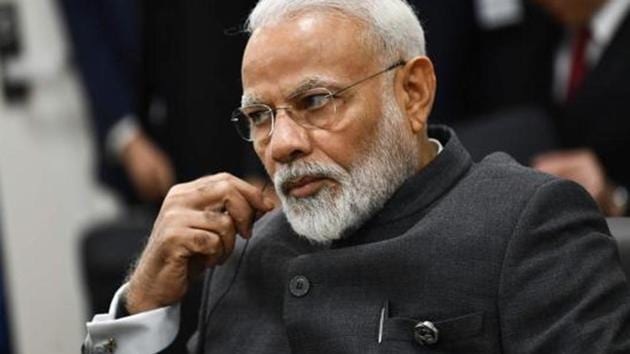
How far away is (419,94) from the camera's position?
88.5 inches

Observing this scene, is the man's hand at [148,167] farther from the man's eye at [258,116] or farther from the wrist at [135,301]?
the man's eye at [258,116]

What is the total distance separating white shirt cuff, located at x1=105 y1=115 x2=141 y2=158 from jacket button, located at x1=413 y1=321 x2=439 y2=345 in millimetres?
2574

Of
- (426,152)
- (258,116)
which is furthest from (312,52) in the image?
(426,152)

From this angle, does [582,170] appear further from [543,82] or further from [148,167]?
[148,167]

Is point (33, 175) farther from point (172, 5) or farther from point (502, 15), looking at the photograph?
point (502, 15)

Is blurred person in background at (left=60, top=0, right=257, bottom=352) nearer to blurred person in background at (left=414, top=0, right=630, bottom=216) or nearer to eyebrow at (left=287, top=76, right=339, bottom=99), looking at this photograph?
blurred person in background at (left=414, top=0, right=630, bottom=216)

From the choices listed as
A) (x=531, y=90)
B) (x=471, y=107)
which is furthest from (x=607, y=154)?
(x=471, y=107)

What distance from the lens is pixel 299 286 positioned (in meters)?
2.22

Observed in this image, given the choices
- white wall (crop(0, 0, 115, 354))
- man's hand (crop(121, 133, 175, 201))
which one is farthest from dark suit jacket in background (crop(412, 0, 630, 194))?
white wall (crop(0, 0, 115, 354))

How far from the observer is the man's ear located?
222 centimetres

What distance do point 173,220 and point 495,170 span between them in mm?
560

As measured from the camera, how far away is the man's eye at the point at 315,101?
84.4 inches

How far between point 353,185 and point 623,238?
47 centimetres

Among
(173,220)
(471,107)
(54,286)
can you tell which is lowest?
(54,286)
